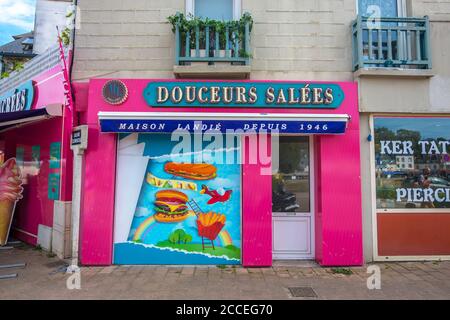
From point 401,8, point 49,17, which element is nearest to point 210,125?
point 401,8

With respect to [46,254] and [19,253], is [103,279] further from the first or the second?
[19,253]

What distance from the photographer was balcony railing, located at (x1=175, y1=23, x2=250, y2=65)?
5.96 m

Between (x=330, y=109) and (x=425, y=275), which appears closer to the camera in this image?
(x=425, y=275)

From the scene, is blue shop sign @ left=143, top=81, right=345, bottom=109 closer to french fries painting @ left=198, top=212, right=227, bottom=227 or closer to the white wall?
french fries painting @ left=198, top=212, right=227, bottom=227

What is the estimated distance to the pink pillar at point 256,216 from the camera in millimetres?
5844

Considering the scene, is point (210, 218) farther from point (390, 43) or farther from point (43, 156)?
point (390, 43)

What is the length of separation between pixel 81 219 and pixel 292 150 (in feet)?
13.9

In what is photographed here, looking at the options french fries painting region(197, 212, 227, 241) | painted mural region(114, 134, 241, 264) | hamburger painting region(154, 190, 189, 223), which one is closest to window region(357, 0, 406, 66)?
painted mural region(114, 134, 241, 264)

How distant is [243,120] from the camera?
5648 millimetres

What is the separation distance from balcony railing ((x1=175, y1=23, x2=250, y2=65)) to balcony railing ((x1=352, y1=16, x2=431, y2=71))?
2118 millimetres

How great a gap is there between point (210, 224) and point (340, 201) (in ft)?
8.00

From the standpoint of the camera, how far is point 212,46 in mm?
6125
